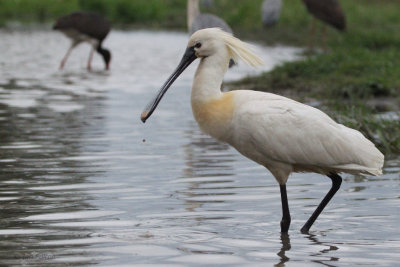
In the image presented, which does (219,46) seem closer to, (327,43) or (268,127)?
(268,127)

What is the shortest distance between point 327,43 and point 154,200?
1540 cm

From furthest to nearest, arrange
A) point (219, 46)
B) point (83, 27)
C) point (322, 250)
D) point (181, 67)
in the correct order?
point (83, 27) → point (181, 67) → point (219, 46) → point (322, 250)

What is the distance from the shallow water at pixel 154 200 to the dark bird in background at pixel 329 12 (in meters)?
9.38

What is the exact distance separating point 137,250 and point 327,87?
8.46 m

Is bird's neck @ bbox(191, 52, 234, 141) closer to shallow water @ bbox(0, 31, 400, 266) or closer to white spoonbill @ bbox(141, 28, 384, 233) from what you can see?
white spoonbill @ bbox(141, 28, 384, 233)

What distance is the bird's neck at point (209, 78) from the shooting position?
6555mm

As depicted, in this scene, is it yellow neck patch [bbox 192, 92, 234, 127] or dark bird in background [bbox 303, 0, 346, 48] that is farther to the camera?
dark bird in background [bbox 303, 0, 346, 48]

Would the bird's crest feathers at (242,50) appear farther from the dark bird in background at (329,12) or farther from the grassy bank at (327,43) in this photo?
the dark bird in background at (329,12)

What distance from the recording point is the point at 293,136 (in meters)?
6.54

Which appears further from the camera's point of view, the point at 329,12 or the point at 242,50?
the point at 329,12

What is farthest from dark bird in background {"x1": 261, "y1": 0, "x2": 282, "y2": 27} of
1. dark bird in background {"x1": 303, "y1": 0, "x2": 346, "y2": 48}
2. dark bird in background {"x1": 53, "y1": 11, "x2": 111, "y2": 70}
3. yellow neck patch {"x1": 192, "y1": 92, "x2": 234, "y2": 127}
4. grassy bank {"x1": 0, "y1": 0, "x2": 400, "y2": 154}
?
yellow neck patch {"x1": 192, "y1": 92, "x2": 234, "y2": 127}

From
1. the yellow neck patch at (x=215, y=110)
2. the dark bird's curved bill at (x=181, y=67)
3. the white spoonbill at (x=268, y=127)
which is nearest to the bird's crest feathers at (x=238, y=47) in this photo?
the white spoonbill at (x=268, y=127)

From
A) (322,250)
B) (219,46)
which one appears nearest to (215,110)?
(219,46)

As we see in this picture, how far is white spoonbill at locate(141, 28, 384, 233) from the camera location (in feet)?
21.1
